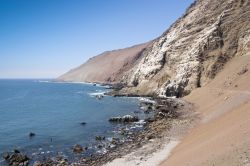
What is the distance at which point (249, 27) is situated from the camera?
7975 cm

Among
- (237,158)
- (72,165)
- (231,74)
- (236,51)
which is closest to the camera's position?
(237,158)

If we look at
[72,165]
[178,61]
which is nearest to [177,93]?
[178,61]

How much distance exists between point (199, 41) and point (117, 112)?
3098 cm

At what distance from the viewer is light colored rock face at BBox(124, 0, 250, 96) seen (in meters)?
78.6

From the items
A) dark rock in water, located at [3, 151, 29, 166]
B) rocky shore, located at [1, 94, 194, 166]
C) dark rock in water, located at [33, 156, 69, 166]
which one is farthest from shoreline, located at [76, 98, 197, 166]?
dark rock in water, located at [3, 151, 29, 166]

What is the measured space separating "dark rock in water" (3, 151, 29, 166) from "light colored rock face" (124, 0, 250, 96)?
49884mm

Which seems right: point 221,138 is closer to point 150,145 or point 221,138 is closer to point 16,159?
point 150,145

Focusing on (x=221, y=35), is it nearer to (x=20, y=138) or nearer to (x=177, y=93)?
(x=177, y=93)

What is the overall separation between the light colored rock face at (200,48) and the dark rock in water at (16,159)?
4988cm

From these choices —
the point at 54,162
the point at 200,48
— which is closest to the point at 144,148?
the point at 54,162

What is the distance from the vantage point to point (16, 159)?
1403 inches

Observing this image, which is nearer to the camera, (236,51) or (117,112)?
(117,112)

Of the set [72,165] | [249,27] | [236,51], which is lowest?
[72,165]

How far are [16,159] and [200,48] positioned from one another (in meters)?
58.7
